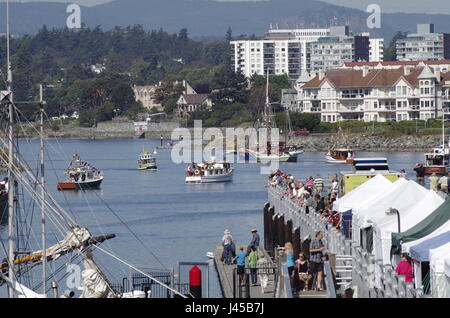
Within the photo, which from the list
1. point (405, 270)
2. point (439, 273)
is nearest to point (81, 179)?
point (405, 270)

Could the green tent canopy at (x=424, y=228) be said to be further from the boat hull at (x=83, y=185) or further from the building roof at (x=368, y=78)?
the building roof at (x=368, y=78)

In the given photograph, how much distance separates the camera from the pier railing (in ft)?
63.1

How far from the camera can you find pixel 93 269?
65.6 feet

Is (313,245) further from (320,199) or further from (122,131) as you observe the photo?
(122,131)

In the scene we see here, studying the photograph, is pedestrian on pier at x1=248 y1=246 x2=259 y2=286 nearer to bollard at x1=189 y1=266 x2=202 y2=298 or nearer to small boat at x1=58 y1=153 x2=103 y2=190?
bollard at x1=189 y1=266 x2=202 y2=298

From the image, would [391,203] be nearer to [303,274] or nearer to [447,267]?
[303,274]

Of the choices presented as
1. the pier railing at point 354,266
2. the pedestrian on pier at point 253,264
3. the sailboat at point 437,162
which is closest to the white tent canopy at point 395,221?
the pier railing at point 354,266

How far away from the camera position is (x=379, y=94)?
147 metres

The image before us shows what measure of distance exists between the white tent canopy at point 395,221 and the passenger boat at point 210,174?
6122cm

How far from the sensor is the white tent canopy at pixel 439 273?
1939 cm

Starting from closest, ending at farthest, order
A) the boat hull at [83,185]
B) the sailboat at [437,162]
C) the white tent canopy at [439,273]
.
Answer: the white tent canopy at [439,273] → the sailboat at [437,162] → the boat hull at [83,185]

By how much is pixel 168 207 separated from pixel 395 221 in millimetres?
44708
